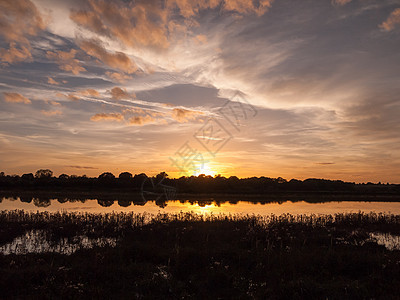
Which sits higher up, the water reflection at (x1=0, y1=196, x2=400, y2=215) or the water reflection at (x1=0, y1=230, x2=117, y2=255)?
the water reflection at (x1=0, y1=196, x2=400, y2=215)

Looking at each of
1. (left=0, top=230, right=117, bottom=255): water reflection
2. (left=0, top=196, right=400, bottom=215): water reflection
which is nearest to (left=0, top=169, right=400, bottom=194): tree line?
(left=0, top=196, right=400, bottom=215): water reflection

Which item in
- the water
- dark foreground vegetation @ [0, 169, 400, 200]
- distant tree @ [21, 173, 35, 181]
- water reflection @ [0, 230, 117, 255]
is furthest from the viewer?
distant tree @ [21, 173, 35, 181]

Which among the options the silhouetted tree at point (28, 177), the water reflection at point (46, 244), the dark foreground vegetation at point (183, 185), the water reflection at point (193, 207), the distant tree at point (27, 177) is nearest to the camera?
the water reflection at point (46, 244)

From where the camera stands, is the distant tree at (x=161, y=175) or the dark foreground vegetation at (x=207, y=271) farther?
the distant tree at (x=161, y=175)

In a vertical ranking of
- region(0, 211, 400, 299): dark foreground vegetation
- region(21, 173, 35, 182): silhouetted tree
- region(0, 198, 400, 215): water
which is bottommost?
region(0, 211, 400, 299): dark foreground vegetation

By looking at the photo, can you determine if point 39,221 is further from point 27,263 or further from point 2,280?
point 2,280

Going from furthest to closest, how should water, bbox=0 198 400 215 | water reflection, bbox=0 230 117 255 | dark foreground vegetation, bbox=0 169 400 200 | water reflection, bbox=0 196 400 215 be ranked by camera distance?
dark foreground vegetation, bbox=0 169 400 200, water reflection, bbox=0 196 400 215, water, bbox=0 198 400 215, water reflection, bbox=0 230 117 255

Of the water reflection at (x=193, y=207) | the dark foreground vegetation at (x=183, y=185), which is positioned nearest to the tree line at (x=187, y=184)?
the dark foreground vegetation at (x=183, y=185)

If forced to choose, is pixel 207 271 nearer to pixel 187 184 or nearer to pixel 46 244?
pixel 46 244

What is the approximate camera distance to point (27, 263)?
11516 mm

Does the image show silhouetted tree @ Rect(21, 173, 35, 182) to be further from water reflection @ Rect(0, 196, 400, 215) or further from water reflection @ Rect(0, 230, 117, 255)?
water reflection @ Rect(0, 230, 117, 255)

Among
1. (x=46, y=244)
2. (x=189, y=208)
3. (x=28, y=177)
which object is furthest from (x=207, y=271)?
(x=28, y=177)

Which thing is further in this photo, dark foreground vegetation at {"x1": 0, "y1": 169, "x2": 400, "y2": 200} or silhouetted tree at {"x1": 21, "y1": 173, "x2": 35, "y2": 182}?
silhouetted tree at {"x1": 21, "y1": 173, "x2": 35, "y2": 182}

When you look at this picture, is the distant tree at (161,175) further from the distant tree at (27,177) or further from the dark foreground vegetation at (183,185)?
the distant tree at (27,177)
